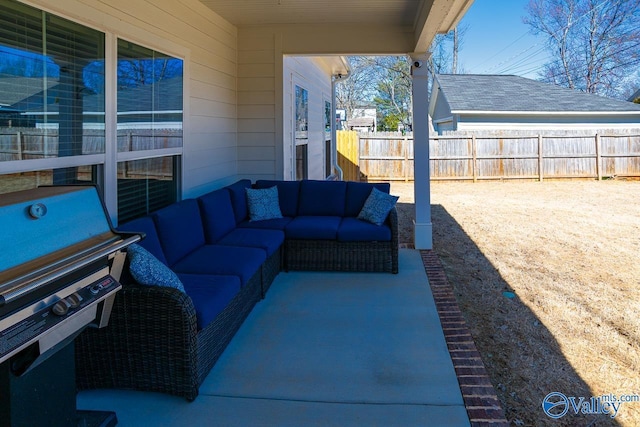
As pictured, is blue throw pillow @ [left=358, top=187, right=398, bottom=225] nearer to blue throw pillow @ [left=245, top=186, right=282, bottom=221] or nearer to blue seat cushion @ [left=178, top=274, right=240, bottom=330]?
blue throw pillow @ [left=245, top=186, right=282, bottom=221]

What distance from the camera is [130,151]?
3.71 meters

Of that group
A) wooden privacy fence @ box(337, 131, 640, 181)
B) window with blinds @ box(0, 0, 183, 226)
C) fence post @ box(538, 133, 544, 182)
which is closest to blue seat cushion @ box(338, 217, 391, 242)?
window with blinds @ box(0, 0, 183, 226)

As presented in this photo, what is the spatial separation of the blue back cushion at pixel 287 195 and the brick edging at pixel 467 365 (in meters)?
1.92

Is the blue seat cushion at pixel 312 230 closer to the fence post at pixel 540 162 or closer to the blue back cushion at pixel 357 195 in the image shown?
the blue back cushion at pixel 357 195

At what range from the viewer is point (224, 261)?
3.63m

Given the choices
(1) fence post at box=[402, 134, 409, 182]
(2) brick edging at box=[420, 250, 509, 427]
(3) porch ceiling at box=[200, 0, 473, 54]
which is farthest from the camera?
(1) fence post at box=[402, 134, 409, 182]

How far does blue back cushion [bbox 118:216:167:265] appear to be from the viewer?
3.17 meters

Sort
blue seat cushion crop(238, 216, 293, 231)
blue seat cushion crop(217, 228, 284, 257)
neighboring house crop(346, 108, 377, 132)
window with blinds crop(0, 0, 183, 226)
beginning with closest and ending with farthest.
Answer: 1. window with blinds crop(0, 0, 183, 226)
2. blue seat cushion crop(217, 228, 284, 257)
3. blue seat cushion crop(238, 216, 293, 231)
4. neighboring house crop(346, 108, 377, 132)

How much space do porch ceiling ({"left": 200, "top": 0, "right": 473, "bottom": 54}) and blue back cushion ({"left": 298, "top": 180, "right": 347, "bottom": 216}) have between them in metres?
1.73

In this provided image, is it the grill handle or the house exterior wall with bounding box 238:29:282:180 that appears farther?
the house exterior wall with bounding box 238:29:282:180

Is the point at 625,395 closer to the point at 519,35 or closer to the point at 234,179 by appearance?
the point at 234,179

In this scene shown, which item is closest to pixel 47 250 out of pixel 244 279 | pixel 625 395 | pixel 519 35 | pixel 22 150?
pixel 22 150

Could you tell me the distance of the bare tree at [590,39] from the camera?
20.8 m

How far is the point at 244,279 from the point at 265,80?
337 centimetres
